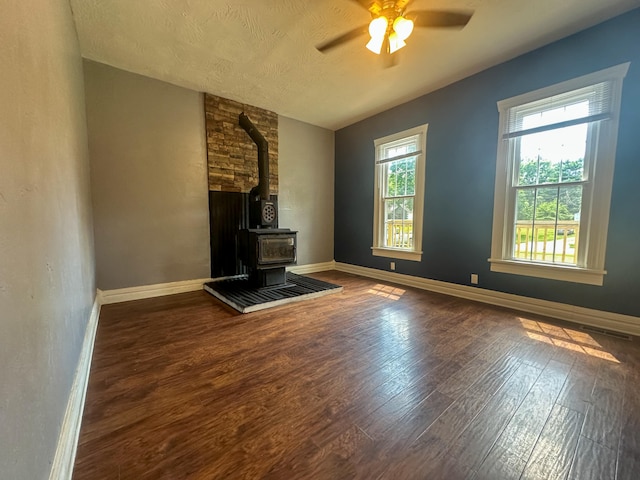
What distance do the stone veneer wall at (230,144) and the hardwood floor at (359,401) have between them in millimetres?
2220

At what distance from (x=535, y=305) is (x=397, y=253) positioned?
6.01ft

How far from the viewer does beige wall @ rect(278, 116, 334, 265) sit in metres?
4.60

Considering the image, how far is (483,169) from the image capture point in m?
3.16

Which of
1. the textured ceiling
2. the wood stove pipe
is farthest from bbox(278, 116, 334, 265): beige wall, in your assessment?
the textured ceiling

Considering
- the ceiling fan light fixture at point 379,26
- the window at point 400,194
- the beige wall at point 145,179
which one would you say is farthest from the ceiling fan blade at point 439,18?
the beige wall at point 145,179

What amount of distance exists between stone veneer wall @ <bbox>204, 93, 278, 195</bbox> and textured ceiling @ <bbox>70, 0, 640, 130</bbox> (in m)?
0.26

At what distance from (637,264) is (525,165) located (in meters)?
1.33

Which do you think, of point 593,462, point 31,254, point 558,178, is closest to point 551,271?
point 558,178

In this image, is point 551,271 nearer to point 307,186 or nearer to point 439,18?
point 439,18

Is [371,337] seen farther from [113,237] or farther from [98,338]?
[113,237]

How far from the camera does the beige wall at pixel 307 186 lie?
4.60 metres

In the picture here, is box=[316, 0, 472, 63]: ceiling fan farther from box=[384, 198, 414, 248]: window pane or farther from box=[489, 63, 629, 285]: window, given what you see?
box=[384, 198, 414, 248]: window pane

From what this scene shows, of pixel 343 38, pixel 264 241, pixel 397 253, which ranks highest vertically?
pixel 343 38

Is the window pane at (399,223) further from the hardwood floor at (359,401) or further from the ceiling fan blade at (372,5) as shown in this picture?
the ceiling fan blade at (372,5)
